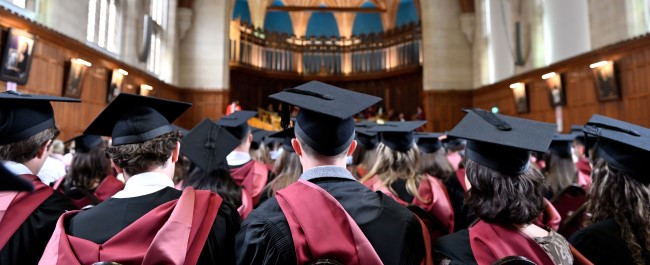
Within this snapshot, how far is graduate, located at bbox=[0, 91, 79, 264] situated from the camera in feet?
5.37

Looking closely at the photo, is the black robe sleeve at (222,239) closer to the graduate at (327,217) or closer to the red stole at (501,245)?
the graduate at (327,217)

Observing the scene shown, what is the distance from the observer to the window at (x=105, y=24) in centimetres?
1118

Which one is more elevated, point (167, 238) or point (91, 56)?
point (91, 56)

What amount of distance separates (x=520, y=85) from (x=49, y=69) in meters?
13.7

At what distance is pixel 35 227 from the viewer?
1693mm

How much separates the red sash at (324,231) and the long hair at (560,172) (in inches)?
123

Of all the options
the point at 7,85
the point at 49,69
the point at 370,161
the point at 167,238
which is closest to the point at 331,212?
the point at 167,238

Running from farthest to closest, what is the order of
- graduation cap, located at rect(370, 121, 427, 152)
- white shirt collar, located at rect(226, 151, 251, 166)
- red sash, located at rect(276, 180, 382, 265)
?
white shirt collar, located at rect(226, 151, 251, 166) → graduation cap, located at rect(370, 121, 427, 152) → red sash, located at rect(276, 180, 382, 265)

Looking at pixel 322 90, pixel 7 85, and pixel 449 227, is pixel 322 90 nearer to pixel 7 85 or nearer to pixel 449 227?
pixel 449 227

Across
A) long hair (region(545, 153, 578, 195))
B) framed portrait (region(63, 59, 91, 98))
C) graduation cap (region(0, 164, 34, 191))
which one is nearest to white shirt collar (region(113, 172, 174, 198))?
graduation cap (region(0, 164, 34, 191))

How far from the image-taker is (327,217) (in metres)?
1.36

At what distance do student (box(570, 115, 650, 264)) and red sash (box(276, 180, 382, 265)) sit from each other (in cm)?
97

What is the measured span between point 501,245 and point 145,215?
1260 millimetres

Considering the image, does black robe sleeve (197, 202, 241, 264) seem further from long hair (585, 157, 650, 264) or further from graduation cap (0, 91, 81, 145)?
long hair (585, 157, 650, 264)
